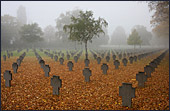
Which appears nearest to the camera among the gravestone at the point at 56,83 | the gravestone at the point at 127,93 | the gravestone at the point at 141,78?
the gravestone at the point at 127,93

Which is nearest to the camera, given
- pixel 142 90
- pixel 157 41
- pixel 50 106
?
pixel 50 106

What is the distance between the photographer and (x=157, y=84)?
25.5 feet

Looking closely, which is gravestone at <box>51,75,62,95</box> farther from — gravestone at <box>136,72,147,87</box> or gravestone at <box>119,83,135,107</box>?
gravestone at <box>136,72,147,87</box>

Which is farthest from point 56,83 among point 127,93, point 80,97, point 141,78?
point 141,78

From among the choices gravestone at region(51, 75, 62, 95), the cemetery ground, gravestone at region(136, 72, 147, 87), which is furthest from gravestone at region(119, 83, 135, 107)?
gravestone at region(51, 75, 62, 95)

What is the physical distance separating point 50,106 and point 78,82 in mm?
3293

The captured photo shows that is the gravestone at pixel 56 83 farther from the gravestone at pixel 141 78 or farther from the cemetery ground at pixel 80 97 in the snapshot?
the gravestone at pixel 141 78

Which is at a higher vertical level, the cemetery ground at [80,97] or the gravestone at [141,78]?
the gravestone at [141,78]

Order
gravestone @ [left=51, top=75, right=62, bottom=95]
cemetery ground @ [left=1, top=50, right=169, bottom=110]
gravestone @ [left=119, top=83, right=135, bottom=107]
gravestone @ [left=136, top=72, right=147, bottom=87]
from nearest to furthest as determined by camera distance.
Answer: gravestone @ [left=119, top=83, right=135, bottom=107]
cemetery ground @ [left=1, top=50, right=169, bottom=110]
gravestone @ [left=51, top=75, right=62, bottom=95]
gravestone @ [left=136, top=72, right=147, bottom=87]

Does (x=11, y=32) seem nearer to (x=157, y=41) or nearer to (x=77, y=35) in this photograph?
(x=77, y=35)

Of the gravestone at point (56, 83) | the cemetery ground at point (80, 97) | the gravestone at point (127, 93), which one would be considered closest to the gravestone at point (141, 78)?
the cemetery ground at point (80, 97)

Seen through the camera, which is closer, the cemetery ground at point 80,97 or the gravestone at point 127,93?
the gravestone at point 127,93

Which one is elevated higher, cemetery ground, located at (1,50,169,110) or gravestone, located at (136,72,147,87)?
gravestone, located at (136,72,147,87)

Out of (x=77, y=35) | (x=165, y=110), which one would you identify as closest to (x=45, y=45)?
(x=77, y=35)
